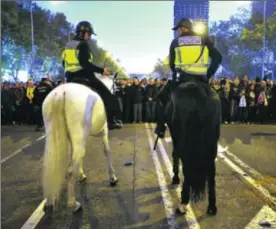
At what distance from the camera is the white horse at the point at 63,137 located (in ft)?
16.9

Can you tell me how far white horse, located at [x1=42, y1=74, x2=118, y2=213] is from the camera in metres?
5.16

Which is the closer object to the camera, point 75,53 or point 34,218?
point 34,218

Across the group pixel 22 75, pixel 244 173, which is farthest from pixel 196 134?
pixel 22 75

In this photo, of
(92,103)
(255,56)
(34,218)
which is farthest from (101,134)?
(255,56)

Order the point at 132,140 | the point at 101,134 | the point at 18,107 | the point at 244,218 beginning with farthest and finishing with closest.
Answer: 1. the point at 18,107
2. the point at 132,140
3. the point at 101,134
4. the point at 244,218

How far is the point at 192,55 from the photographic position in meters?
5.19

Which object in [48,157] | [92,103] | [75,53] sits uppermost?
[75,53]

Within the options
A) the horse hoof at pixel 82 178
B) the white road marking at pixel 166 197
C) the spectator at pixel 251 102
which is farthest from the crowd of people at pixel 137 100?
the horse hoof at pixel 82 178

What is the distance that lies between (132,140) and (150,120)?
17.4 ft

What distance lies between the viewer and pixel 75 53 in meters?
5.92

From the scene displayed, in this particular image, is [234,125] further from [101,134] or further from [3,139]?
[101,134]

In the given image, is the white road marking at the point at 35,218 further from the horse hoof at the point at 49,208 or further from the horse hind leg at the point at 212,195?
the horse hind leg at the point at 212,195

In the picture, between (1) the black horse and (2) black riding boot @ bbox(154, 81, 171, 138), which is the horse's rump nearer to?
(1) the black horse

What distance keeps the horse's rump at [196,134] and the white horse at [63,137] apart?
1.41 metres
